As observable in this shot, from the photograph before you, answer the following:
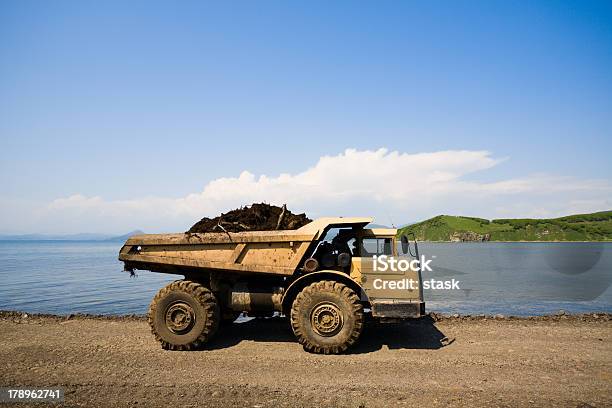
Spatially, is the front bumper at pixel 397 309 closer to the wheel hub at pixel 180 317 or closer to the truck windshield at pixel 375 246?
the truck windshield at pixel 375 246

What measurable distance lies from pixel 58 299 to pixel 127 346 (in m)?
14.0

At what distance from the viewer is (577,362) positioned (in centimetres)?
791

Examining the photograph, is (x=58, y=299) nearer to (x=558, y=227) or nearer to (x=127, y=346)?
(x=127, y=346)

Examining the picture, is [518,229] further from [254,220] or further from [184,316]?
[184,316]

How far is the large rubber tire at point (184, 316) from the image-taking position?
9.13 meters

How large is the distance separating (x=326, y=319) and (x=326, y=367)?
113 centimetres

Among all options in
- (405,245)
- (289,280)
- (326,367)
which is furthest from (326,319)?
(405,245)

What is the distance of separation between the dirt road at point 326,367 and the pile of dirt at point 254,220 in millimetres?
2735

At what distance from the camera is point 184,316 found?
9281 mm

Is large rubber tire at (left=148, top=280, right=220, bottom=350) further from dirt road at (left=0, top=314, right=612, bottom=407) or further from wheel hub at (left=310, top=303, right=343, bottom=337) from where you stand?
wheel hub at (left=310, top=303, right=343, bottom=337)

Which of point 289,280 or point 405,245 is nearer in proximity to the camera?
point 405,245

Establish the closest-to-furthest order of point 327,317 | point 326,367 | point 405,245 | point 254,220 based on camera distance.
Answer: point 326,367, point 327,317, point 405,245, point 254,220

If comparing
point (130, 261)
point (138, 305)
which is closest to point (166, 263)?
point (130, 261)

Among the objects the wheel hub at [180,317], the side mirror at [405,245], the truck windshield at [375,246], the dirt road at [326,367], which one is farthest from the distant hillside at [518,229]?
the wheel hub at [180,317]
